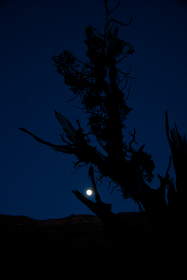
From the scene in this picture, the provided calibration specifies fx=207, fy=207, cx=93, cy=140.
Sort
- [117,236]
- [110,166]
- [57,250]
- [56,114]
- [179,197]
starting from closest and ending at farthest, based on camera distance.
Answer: [117,236], [179,197], [57,250], [110,166], [56,114]

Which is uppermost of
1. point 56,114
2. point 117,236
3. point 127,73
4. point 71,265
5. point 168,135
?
point 127,73

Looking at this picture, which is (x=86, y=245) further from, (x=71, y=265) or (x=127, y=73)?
(x=127, y=73)

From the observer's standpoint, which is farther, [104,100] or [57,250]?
[104,100]

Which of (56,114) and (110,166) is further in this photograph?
(56,114)

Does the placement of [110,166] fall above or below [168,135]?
below

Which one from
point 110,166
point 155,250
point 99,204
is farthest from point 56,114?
point 155,250

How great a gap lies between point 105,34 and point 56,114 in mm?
4874

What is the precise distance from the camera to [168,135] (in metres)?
5.04

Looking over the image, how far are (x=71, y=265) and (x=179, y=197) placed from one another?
263 cm

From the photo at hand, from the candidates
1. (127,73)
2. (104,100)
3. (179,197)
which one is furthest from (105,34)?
(179,197)

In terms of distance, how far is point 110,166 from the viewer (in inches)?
225

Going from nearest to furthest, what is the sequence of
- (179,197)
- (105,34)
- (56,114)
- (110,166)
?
1. (179,197)
2. (110,166)
3. (56,114)
4. (105,34)

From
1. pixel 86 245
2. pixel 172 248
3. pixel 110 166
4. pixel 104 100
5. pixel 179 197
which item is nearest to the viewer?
pixel 172 248

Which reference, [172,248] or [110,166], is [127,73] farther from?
[172,248]
